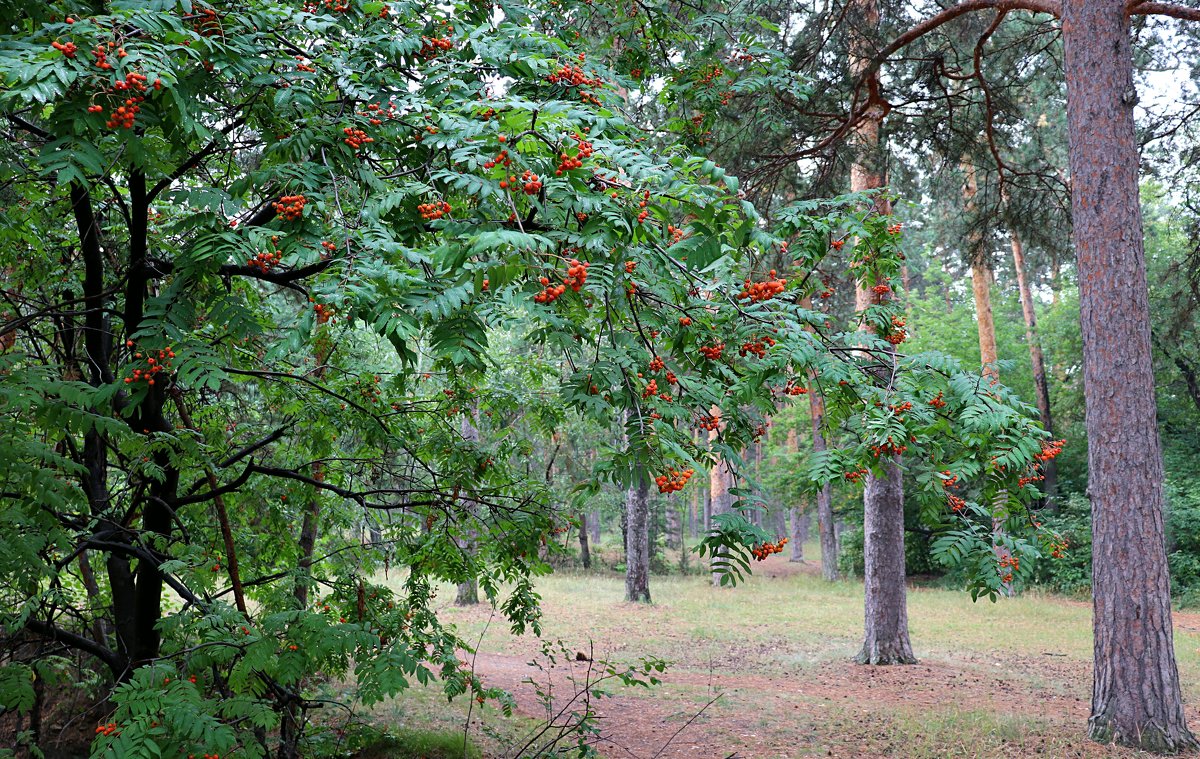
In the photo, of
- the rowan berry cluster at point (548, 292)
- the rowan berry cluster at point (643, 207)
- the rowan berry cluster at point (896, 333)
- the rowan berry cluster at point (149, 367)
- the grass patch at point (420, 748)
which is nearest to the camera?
the rowan berry cluster at point (548, 292)

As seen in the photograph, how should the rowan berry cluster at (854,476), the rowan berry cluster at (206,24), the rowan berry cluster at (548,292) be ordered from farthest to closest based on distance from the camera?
the rowan berry cluster at (854,476)
the rowan berry cluster at (206,24)
the rowan berry cluster at (548,292)

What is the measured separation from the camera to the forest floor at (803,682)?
753 cm

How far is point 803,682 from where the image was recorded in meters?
10.6

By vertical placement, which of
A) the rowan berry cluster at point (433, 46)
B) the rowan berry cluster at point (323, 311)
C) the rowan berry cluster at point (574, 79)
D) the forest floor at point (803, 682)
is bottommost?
the forest floor at point (803, 682)

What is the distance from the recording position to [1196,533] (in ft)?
66.0

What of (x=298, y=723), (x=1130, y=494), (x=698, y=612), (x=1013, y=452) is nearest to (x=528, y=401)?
(x=298, y=723)

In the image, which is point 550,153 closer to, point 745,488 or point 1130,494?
point 745,488

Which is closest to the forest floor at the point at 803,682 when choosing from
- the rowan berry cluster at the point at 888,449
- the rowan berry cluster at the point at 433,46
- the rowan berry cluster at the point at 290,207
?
the rowan berry cluster at the point at 888,449

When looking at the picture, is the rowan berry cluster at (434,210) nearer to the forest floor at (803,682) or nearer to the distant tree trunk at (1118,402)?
the forest floor at (803,682)

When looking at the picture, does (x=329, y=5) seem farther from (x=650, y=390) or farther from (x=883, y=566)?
(x=883, y=566)

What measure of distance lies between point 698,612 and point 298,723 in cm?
1489

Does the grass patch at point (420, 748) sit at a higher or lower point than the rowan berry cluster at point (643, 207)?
lower

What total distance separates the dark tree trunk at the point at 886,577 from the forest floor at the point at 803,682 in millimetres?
368

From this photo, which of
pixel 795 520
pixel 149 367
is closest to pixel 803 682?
pixel 149 367
